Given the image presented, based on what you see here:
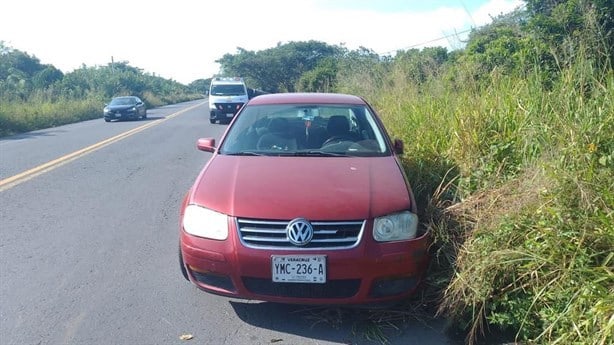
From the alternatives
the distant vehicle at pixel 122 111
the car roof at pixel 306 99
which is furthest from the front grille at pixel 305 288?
the distant vehicle at pixel 122 111

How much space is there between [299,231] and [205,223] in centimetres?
68


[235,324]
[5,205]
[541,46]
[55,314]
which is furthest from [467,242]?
[5,205]

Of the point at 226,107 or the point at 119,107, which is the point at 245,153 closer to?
the point at 226,107

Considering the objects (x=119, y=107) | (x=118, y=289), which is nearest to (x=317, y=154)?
(x=118, y=289)

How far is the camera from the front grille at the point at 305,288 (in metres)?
3.66

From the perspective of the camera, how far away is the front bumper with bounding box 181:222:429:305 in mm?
3609

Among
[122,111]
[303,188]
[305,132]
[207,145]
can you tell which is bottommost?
[122,111]

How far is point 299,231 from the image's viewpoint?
363cm

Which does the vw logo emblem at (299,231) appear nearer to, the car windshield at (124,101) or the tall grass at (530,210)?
the tall grass at (530,210)

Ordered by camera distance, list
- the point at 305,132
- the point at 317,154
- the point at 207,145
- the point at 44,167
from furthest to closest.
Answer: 1. the point at 44,167
2. the point at 207,145
3. the point at 305,132
4. the point at 317,154

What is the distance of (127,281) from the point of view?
4.59 meters

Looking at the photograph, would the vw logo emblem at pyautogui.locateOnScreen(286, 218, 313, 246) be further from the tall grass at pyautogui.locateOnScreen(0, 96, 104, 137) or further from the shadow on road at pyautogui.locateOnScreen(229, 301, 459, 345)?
the tall grass at pyautogui.locateOnScreen(0, 96, 104, 137)

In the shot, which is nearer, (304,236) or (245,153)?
(304,236)

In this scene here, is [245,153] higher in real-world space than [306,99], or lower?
lower
